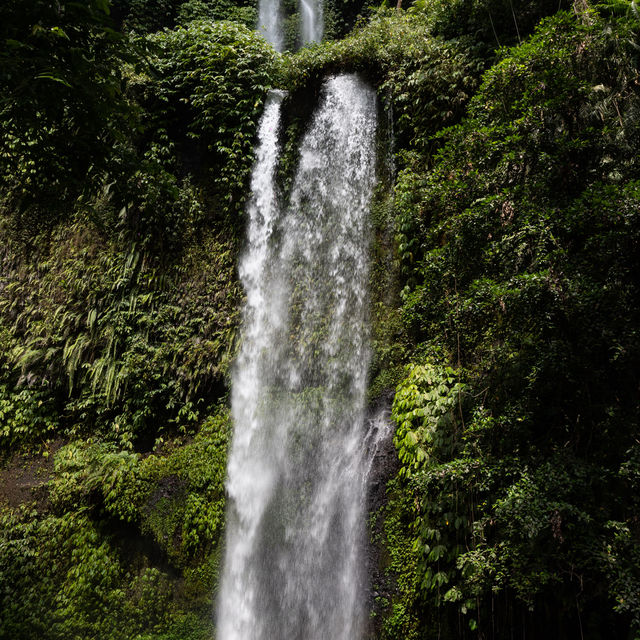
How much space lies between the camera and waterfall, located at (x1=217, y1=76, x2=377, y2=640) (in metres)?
4.71

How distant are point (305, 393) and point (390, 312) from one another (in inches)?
64.2

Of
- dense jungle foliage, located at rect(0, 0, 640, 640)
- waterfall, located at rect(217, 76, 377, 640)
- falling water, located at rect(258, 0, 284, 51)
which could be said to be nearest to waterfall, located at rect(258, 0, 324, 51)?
falling water, located at rect(258, 0, 284, 51)

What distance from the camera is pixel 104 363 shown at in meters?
7.13

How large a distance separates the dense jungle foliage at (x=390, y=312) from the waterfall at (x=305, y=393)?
12.1 inches

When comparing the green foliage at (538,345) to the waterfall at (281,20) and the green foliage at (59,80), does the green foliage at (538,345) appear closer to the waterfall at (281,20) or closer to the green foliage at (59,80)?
the green foliage at (59,80)

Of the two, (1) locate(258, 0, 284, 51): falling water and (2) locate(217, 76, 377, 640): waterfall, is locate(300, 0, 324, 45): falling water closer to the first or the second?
(1) locate(258, 0, 284, 51): falling water

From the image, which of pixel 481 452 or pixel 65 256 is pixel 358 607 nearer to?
pixel 481 452

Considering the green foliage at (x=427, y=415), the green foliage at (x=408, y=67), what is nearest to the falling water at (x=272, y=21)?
the green foliage at (x=408, y=67)

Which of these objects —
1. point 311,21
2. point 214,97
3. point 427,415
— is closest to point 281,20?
point 311,21

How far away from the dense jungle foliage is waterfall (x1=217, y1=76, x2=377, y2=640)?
1.00 ft

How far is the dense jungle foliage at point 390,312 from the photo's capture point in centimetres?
281

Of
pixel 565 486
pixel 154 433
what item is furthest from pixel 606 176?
pixel 154 433

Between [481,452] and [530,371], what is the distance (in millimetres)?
736

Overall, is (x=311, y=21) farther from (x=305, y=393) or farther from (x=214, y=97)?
(x=305, y=393)
